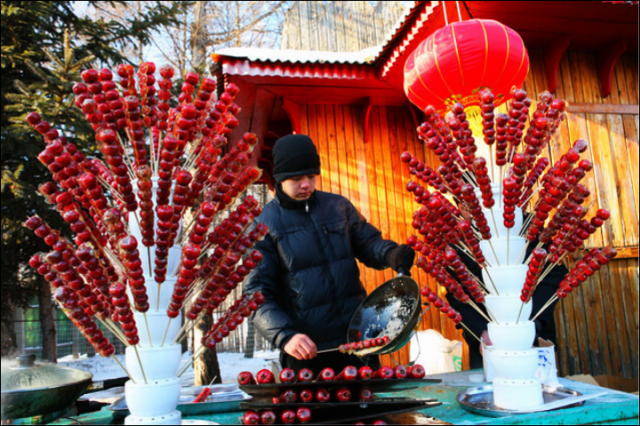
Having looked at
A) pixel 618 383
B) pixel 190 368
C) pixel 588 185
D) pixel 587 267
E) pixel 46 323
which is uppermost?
pixel 588 185

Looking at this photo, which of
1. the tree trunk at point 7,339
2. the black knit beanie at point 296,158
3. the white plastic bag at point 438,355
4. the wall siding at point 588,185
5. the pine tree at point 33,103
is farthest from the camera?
the tree trunk at point 7,339

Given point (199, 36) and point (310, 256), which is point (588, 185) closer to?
point (310, 256)

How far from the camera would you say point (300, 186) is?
2668mm

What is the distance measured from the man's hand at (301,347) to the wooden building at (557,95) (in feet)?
11.5

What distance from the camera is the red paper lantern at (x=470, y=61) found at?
3.27 m

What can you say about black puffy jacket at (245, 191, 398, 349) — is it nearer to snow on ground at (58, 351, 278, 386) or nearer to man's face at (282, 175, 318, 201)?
man's face at (282, 175, 318, 201)

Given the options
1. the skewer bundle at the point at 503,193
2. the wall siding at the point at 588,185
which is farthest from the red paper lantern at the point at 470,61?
the wall siding at the point at 588,185

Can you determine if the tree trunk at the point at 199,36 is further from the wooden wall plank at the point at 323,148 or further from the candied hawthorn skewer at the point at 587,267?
the candied hawthorn skewer at the point at 587,267

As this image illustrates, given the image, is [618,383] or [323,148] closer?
[618,383]

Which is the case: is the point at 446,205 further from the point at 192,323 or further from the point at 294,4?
the point at 294,4

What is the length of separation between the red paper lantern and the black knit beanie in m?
1.44

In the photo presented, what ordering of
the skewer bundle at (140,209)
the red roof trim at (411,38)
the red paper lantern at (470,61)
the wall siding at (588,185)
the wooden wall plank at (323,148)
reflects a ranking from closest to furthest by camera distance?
the skewer bundle at (140,209) → the red paper lantern at (470,61) → the red roof trim at (411,38) → the wall siding at (588,185) → the wooden wall plank at (323,148)

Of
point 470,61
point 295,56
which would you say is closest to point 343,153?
point 295,56

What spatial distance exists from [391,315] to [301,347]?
19.1 inches
